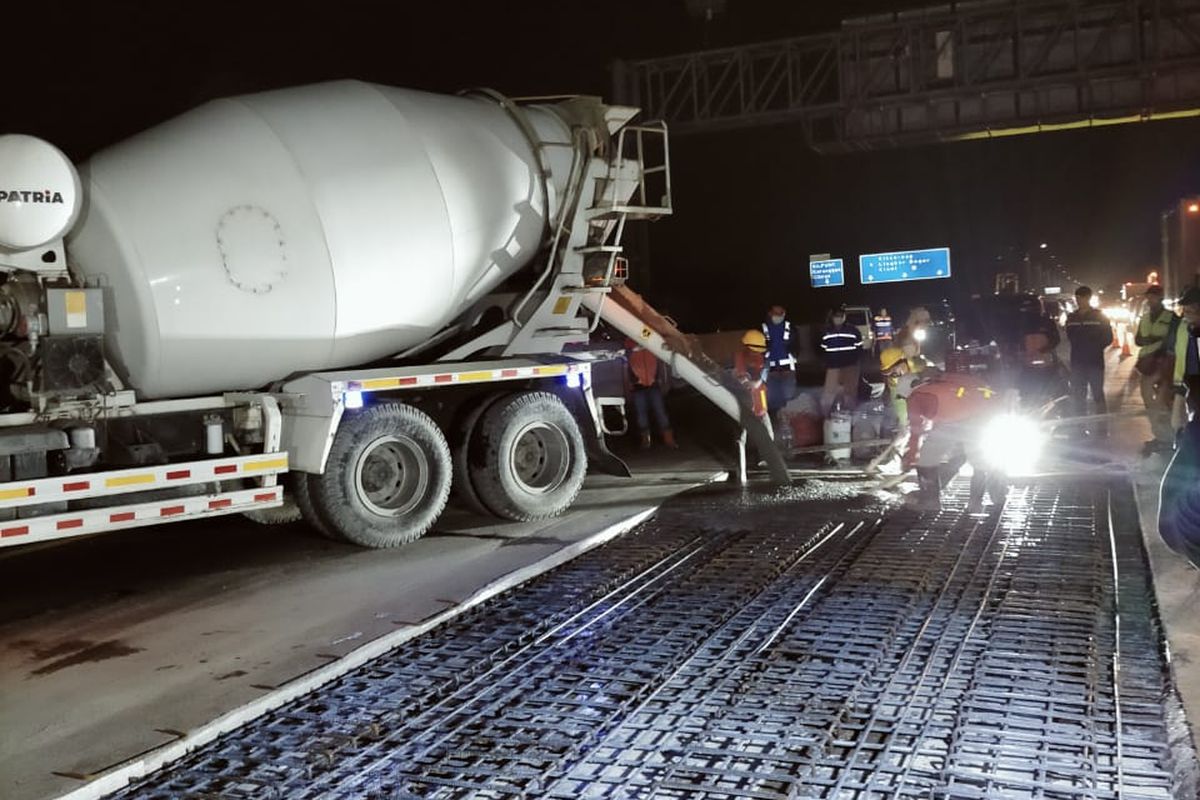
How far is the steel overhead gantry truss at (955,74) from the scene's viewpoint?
20.9m

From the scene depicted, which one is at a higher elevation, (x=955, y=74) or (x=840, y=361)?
(x=955, y=74)

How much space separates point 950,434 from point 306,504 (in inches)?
214

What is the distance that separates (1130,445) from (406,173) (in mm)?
8935

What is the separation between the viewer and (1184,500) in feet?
9.05

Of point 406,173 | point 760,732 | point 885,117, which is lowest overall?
point 760,732

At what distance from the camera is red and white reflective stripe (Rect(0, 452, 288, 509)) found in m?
7.39

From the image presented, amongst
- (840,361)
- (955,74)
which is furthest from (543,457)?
(955,74)

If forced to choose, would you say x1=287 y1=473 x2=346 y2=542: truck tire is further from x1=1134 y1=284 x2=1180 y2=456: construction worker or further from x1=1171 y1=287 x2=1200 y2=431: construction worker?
x1=1134 y1=284 x2=1180 y2=456: construction worker

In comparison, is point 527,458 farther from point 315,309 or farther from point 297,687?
point 297,687

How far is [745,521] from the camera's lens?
32.4 ft

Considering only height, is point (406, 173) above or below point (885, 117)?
below

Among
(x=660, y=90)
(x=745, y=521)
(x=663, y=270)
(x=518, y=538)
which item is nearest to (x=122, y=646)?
(x=518, y=538)

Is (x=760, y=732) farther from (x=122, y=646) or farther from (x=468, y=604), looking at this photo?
(x=122, y=646)

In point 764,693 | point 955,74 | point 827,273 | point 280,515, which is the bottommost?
point 764,693
